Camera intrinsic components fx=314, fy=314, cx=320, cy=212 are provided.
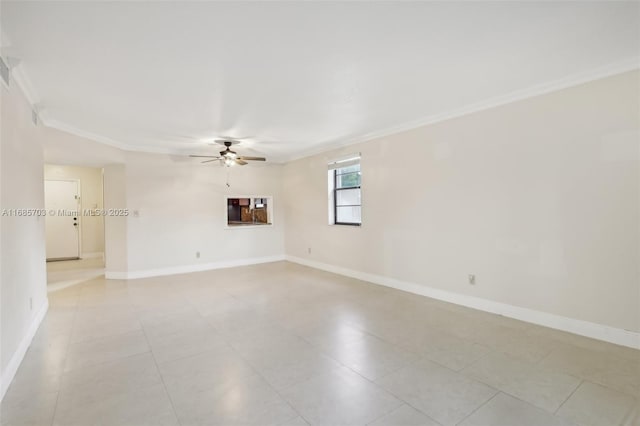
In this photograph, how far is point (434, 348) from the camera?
2877mm

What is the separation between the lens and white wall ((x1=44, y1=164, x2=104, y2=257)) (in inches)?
317

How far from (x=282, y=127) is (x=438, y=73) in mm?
2382

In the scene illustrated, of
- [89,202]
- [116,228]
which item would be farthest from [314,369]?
[89,202]

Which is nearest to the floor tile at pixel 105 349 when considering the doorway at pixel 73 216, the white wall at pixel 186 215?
the white wall at pixel 186 215

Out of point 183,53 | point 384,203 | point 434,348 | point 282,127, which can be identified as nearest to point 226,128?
point 282,127

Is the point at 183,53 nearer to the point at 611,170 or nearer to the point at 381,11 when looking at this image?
the point at 381,11

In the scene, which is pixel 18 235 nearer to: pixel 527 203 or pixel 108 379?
pixel 108 379

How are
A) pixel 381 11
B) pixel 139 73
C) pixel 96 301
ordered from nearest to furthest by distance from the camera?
1. pixel 381 11
2. pixel 139 73
3. pixel 96 301

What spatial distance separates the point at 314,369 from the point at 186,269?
15.6 feet

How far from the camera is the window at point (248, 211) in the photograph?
23.6 ft

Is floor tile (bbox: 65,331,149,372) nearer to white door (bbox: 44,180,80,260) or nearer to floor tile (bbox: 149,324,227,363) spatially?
floor tile (bbox: 149,324,227,363)

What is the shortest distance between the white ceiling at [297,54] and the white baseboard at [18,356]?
2.37 meters

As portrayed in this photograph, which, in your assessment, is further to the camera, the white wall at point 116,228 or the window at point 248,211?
the window at point 248,211

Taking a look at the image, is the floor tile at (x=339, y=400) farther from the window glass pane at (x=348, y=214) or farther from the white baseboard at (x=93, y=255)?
the white baseboard at (x=93, y=255)
